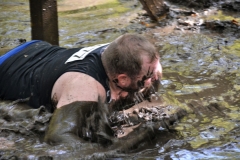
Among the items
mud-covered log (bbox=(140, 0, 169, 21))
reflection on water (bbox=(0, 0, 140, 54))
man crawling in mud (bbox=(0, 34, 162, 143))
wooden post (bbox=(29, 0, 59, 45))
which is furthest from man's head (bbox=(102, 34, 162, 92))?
mud-covered log (bbox=(140, 0, 169, 21))

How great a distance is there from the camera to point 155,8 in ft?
23.1

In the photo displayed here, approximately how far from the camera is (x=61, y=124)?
3.12 metres

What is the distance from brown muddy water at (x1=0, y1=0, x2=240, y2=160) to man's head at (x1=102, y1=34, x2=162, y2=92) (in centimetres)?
48

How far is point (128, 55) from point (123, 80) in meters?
0.22

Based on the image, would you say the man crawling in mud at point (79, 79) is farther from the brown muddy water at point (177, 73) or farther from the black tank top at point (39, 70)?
the brown muddy water at point (177, 73)

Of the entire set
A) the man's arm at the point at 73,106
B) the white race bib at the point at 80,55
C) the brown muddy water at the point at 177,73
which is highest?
the white race bib at the point at 80,55

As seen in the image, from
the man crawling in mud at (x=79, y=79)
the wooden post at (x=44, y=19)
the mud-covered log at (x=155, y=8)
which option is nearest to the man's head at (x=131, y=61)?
the man crawling in mud at (x=79, y=79)

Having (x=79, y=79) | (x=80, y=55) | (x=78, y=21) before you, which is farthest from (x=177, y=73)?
(x=78, y=21)

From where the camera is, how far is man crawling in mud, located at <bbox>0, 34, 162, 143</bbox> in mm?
3160

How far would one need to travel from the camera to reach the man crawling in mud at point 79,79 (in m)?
3.16

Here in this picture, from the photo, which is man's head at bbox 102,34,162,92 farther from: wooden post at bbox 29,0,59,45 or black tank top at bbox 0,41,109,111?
wooden post at bbox 29,0,59,45

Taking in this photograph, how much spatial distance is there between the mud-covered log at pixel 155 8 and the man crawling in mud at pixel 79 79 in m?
3.28

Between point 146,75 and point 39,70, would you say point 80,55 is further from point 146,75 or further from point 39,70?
point 146,75

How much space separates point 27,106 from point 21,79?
0.75ft
